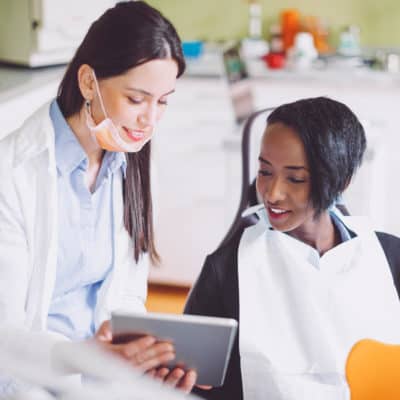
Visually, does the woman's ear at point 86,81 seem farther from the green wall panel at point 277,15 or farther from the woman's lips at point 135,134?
the green wall panel at point 277,15

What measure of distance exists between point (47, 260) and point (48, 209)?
0.29 ft

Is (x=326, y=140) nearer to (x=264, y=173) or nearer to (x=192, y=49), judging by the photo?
(x=264, y=173)

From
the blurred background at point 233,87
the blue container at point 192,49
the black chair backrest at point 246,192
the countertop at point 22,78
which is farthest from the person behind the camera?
the blue container at point 192,49

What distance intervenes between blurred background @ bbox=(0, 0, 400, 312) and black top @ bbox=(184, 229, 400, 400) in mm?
1200

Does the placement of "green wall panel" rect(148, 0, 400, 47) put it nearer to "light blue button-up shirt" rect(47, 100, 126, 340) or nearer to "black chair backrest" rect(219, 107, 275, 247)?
"black chair backrest" rect(219, 107, 275, 247)

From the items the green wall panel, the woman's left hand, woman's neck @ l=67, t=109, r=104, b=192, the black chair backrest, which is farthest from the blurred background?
the woman's left hand

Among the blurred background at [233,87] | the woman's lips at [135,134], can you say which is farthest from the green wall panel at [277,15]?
the woman's lips at [135,134]

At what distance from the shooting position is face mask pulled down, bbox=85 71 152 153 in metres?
1.26

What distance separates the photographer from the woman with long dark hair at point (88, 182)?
3.93 ft

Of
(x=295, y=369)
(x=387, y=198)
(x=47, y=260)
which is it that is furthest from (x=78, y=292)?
(x=387, y=198)

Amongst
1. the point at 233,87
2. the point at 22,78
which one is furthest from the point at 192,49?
the point at 22,78

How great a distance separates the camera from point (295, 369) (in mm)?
1275

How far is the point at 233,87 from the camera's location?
2.72m

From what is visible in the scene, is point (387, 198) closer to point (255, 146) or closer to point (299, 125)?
point (255, 146)
